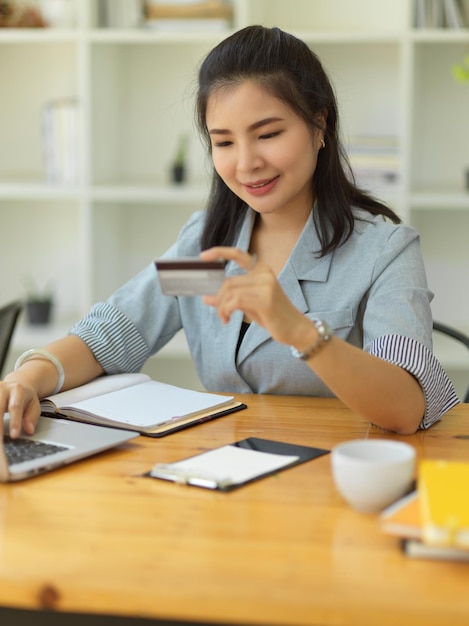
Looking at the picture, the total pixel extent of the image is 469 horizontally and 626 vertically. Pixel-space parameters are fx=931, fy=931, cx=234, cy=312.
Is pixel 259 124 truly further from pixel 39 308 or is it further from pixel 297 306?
pixel 39 308

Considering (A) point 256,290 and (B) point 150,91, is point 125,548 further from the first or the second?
(B) point 150,91

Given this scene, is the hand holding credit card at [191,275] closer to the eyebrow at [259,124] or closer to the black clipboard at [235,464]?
the black clipboard at [235,464]

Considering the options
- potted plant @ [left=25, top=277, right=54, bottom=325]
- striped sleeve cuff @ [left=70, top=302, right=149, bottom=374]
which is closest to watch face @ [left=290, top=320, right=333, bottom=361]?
striped sleeve cuff @ [left=70, top=302, right=149, bottom=374]

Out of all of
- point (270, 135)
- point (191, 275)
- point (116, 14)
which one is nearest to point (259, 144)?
point (270, 135)

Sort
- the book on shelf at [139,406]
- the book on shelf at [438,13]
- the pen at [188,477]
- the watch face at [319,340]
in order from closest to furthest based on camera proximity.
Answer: the pen at [188,477], the watch face at [319,340], the book on shelf at [139,406], the book on shelf at [438,13]

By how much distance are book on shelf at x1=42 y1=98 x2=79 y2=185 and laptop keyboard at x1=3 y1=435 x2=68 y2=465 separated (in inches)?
79.5

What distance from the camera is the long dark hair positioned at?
1.70 metres

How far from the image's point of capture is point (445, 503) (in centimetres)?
99

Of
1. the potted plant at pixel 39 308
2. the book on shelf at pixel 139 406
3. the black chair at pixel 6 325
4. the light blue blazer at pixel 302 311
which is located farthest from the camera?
the potted plant at pixel 39 308

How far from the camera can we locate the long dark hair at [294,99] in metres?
1.70

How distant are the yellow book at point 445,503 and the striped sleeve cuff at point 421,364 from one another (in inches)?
15.9

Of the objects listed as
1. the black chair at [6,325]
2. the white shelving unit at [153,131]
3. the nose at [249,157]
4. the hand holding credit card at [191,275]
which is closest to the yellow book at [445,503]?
the hand holding credit card at [191,275]

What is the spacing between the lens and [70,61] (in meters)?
3.51

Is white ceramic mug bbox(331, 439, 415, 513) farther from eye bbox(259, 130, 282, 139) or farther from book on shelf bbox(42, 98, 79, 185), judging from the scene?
book on shelf bbox(42, 98, 79, 185)
